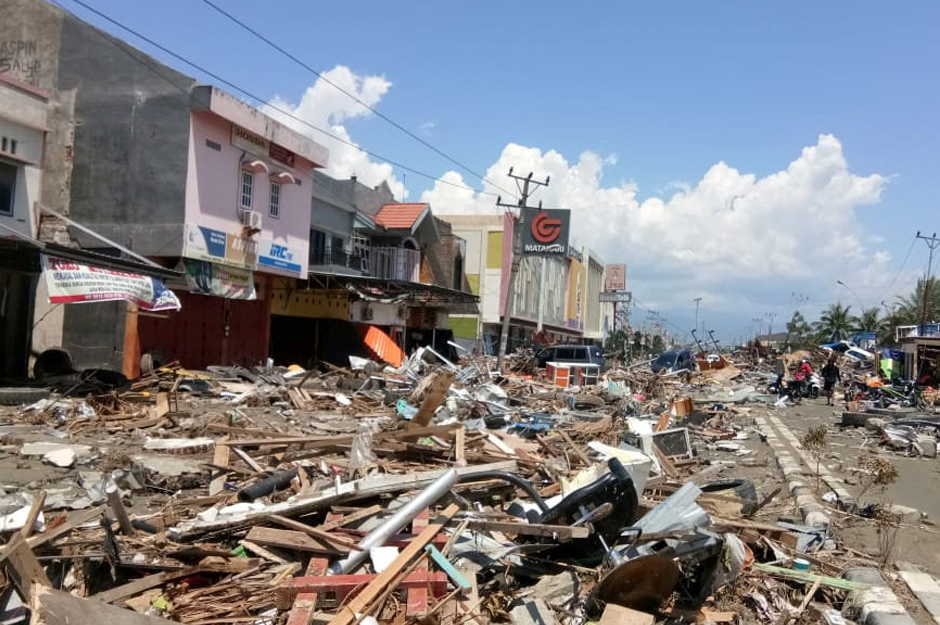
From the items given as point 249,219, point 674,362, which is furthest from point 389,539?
point 674,362

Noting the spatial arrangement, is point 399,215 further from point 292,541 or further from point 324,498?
point 292,541

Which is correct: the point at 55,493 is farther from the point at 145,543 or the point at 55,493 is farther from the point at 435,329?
the point at 435,329

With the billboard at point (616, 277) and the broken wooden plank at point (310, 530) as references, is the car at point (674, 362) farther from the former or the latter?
the billboard at point (616, 277)

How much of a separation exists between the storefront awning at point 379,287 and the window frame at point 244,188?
13.6 feet

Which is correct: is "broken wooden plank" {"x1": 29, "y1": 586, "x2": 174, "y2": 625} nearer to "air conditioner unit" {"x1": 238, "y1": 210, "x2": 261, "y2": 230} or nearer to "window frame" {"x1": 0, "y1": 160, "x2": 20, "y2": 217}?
"window frame" {"x1": 0, "y1": 160, "x2": 20, "y2": 217}

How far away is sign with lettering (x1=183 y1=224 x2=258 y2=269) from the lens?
19.7m

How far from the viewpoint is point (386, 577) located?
4.94 m

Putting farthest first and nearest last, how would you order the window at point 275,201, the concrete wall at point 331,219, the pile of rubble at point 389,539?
1. the concrete wall at point 331,219
2. the window at point 275,201
3. the pile of rubble at point 389,539

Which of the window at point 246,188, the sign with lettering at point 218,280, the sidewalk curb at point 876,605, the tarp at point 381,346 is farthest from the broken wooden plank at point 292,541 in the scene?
the tarp at point 381,346

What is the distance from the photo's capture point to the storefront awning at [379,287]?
25605 mm

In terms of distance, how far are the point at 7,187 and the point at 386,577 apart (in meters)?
16.8

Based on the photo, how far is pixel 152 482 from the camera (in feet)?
26.5

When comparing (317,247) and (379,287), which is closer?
(379,287)

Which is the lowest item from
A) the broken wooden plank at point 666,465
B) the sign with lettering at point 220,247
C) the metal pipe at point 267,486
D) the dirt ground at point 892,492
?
the dirt ground at point 892,492
